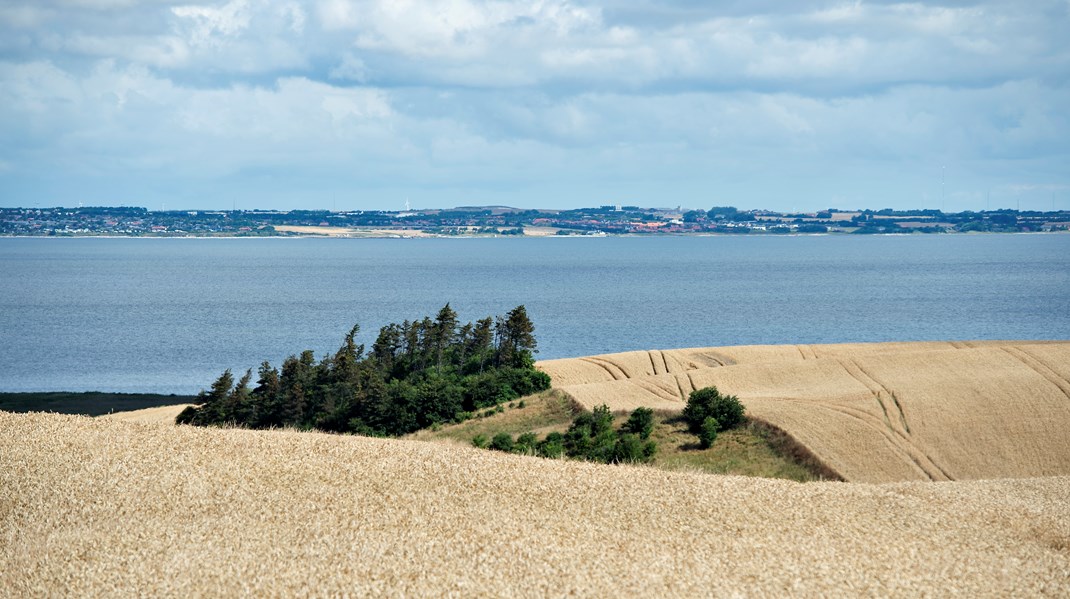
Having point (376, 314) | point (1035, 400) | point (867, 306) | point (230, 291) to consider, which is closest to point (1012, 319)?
point (867, 306)

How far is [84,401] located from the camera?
69.9m

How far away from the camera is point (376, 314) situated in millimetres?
131875

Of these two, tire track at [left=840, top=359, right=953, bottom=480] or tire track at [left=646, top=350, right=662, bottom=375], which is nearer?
tire track at [left=840, top=359, right=953, bottom=480]

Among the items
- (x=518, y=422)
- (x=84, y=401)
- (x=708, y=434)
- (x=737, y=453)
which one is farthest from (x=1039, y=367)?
(x=84, y=401)

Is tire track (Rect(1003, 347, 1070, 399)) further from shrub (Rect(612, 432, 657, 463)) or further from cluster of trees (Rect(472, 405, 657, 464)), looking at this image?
shrub (Rect(612, 432, 657, 463))

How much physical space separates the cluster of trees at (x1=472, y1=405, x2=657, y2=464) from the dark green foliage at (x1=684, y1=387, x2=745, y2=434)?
5.56ft

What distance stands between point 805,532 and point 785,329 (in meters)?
102

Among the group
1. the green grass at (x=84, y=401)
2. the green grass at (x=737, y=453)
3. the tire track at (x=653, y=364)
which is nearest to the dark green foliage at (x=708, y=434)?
the green grass at (x=737, y=453)

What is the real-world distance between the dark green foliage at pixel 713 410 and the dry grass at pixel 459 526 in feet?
53.9

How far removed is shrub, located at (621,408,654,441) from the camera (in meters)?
41.8

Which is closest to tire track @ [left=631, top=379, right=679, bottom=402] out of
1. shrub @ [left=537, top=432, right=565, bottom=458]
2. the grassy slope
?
the grassy slope

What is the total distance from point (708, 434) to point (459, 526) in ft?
72.3

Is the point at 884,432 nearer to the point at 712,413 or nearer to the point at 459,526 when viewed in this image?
the point at 712,413

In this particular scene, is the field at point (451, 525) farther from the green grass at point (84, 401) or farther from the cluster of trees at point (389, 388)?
the green grass at point (84, 401)
